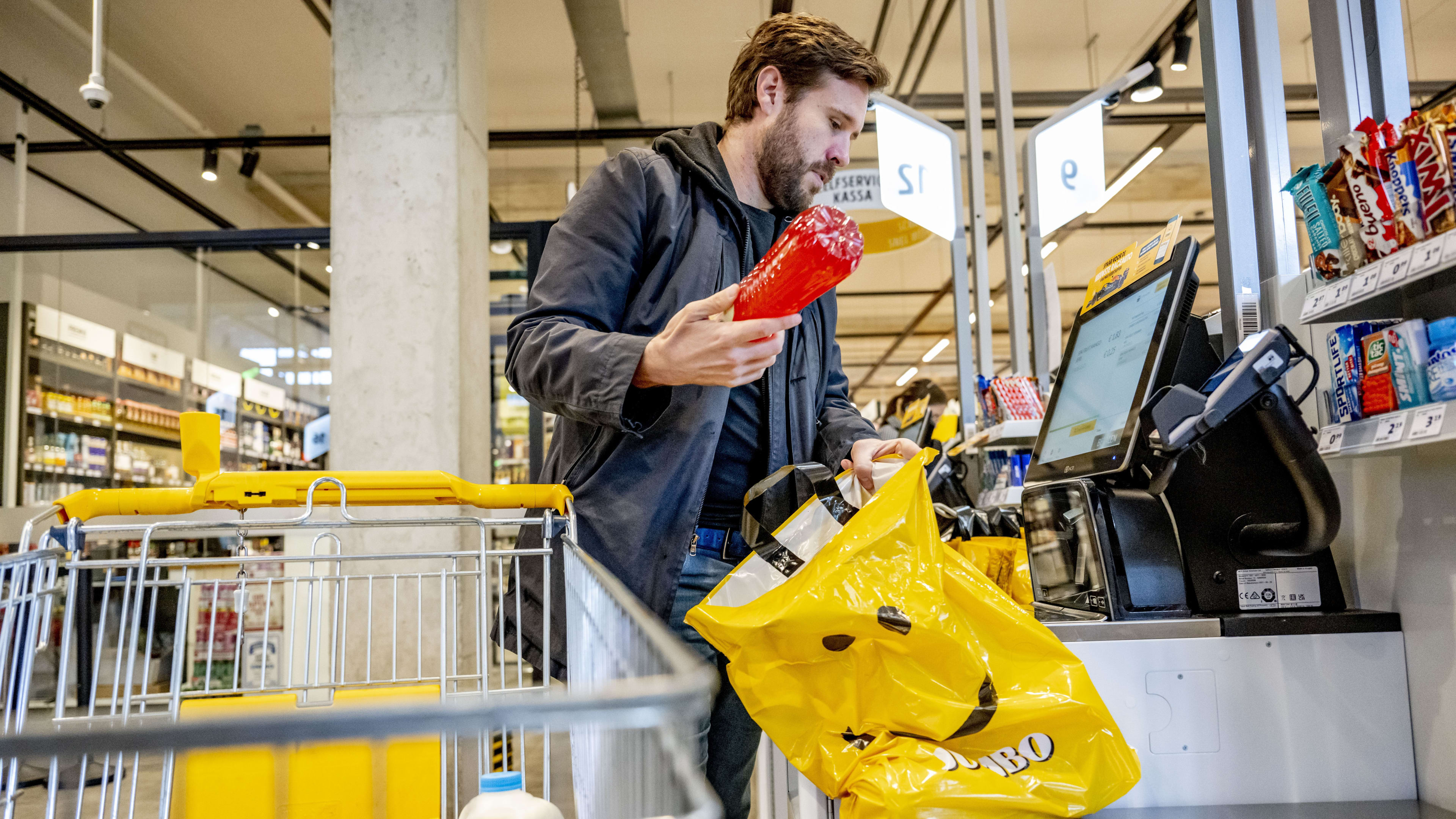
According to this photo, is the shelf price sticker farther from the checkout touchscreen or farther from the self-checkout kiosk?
the checkout touchscreen

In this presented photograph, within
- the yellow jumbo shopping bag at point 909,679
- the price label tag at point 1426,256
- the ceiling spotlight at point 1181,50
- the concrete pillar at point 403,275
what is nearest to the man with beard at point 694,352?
the yellow jumbo shopping bag at point 909,679

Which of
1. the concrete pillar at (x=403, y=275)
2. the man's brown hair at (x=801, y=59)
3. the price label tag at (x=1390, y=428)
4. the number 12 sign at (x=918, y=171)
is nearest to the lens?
the price label tag at (x=1390, y=428)

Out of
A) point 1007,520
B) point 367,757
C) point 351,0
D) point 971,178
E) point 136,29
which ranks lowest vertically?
point 367,757

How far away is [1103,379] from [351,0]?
4.52 metres

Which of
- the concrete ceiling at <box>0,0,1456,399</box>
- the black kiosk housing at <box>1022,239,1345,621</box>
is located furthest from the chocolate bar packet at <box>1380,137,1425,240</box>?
the concrete ceiling at <box>0,0,1456,399</box>

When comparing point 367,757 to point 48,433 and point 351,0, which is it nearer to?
point 351,0

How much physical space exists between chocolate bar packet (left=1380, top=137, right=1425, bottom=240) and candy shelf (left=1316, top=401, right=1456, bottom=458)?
0.19 metres

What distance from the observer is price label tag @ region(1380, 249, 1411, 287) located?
1.07m

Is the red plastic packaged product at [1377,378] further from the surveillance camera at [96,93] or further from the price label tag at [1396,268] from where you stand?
the surveillance camera at [96,93]

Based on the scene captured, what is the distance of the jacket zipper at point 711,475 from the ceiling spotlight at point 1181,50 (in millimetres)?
6787

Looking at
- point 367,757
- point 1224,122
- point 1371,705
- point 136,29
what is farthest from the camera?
point 136,29

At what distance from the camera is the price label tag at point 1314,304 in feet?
4.06

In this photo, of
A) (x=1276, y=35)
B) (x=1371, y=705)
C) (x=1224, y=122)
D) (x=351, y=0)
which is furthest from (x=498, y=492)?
(x=351, y=0)

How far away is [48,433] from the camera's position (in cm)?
709
